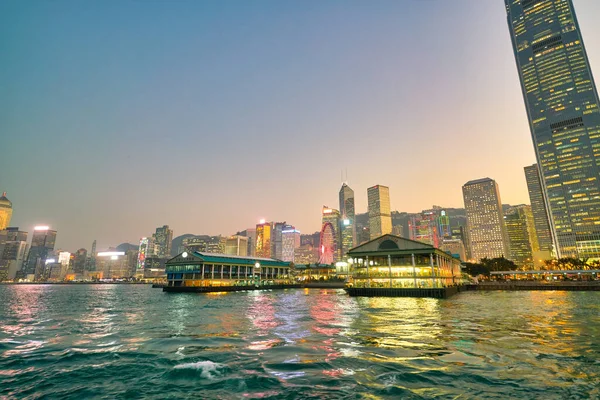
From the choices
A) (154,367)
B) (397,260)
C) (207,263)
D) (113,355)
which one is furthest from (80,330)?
(207,263)

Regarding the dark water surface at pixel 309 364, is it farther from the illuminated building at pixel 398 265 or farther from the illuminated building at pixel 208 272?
the illuminated building at pixel 208 272

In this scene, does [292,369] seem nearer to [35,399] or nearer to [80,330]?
[35,399]

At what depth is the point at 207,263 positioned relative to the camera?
5773 inches

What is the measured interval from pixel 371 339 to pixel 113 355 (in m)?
19.4

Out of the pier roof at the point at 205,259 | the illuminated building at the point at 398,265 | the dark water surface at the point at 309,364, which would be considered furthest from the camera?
the pier roof at the point at 205,259

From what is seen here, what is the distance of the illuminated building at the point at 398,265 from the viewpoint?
326 feet

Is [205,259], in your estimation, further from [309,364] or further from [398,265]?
[309,364]

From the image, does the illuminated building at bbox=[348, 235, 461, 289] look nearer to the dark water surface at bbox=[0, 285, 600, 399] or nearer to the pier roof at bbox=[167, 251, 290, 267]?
the dark water surface at bbox=[0, 285, 600, 399]

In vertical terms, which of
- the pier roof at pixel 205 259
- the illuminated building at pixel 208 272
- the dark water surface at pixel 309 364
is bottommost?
the dark water surface at pixel 309 364

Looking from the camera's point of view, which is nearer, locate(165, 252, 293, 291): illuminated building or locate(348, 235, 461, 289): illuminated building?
locate(348, 235, 461, 289): illuminated building

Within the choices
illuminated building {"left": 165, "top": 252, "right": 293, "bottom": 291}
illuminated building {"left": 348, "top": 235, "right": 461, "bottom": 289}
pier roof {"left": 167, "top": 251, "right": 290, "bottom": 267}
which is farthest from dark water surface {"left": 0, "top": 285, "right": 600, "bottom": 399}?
illuminated building {"left": 165, "top": 252, "right": 293, "bottom": 291}

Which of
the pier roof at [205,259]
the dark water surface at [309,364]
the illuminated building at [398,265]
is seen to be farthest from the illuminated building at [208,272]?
the dark water surface at [309,364]

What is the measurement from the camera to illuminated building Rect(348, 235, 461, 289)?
99.5 metres

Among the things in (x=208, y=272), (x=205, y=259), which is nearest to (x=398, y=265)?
(x=205, y=259)
